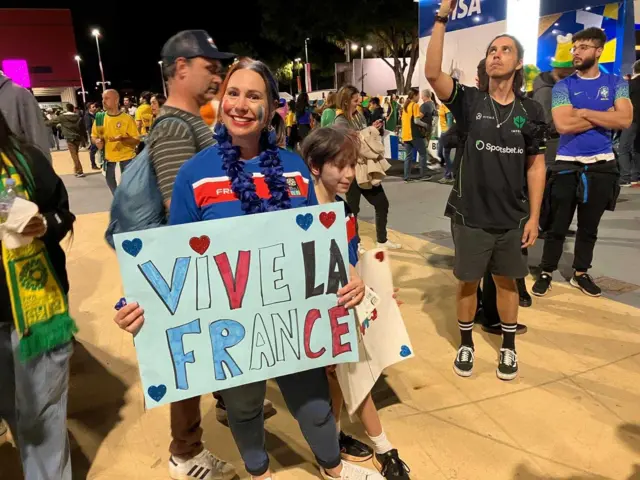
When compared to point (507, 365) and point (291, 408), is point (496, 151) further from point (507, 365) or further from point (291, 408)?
point (291, 408)

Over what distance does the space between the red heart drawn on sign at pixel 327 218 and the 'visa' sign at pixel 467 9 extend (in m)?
7.94

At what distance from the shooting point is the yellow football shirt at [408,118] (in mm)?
9370

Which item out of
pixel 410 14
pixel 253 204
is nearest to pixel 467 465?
pixel 253 204

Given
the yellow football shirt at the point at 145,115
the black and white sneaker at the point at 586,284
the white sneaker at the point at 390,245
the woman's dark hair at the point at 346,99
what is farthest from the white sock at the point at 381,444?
the yellow football shirt at the point at 145,115

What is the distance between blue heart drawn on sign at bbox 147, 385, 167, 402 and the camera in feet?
5.44

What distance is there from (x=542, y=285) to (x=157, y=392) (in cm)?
349

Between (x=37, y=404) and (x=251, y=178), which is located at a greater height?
(x=251, y=178)

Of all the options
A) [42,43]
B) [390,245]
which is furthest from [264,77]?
[42,43]

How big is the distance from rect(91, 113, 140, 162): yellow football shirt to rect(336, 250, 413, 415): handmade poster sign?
588cm

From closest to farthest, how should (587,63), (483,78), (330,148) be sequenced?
(330,148) < (483,78) < (587,63)

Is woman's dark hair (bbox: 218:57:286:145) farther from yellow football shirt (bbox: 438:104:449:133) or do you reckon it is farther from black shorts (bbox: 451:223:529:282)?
yellow football shirt (bbox: 438:104:449:133)

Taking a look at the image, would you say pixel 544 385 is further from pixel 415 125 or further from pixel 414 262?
pixel 415 125

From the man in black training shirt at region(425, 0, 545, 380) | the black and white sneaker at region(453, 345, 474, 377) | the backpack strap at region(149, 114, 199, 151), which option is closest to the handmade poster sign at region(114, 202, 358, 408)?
the backpack strap at region(149, 114, 199, 151)

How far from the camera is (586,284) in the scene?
13.5 ft
